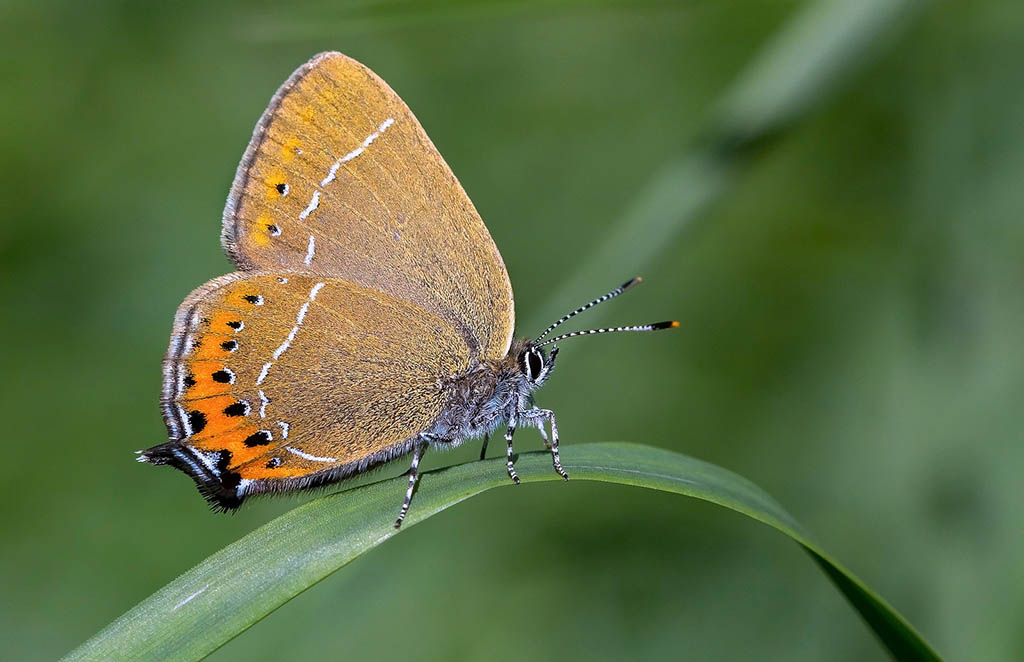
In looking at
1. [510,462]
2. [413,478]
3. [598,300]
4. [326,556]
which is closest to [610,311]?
[598,300]

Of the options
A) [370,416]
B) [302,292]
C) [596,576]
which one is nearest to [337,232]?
[302,292]

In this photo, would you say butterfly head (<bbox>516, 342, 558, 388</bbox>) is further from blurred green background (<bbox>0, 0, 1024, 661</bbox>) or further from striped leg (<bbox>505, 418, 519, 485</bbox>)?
blurred green background (<bbox>0, 0, 1024, 661</bbox>)

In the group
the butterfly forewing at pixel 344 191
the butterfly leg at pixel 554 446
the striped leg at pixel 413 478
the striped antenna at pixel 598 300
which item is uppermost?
the butterfly forewing at pixel 344 191

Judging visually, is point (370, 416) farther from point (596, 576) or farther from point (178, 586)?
point (596, 576)

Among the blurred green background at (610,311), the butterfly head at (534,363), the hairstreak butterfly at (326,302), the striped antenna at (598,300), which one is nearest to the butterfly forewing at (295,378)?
the hairstreak butterfly at (326,302)

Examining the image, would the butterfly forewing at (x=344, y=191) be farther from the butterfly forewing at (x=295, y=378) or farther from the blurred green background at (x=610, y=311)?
the blurred green background at (x=610, y=311)

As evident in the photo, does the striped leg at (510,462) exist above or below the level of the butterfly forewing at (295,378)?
below

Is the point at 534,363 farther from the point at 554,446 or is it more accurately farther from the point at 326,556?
the point at 326,556
